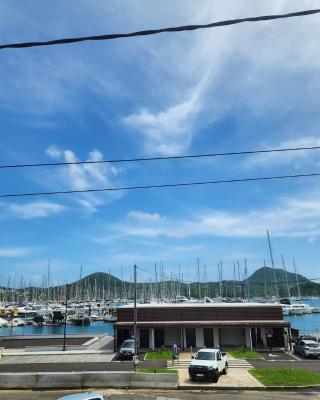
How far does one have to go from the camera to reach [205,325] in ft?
165

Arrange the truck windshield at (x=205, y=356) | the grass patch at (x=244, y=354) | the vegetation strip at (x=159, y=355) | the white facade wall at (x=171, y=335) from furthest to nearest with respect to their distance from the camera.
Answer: the white facade wall at (x=171, y=335) → the vegetation strip at (x=159, y=355) → the grass patch at (x=244, y=354) → the truck windshield at (x=205, y=356)

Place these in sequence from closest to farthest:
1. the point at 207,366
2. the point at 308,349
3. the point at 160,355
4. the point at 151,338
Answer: the point at 207,366, the point at 308,349, the point at 160,355, the point at 151,338

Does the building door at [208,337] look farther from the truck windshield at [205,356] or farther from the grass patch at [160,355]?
the truck windshield at [205,356]

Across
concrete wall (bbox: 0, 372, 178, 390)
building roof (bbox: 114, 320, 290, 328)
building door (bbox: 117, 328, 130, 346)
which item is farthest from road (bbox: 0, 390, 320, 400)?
building door (bbox: 117, 328, 130, 346)

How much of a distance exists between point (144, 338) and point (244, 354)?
12.9 meters

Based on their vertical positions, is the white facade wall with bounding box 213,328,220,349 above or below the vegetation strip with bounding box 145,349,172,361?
above

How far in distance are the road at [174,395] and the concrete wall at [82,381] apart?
902 millimetres

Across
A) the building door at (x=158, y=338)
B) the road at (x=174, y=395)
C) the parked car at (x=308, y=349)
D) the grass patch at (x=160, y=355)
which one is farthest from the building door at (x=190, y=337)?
the road at (x=174, y=395)

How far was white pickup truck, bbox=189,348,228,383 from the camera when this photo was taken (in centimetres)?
2766

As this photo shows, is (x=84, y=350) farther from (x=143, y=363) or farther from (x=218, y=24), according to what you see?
(x=218, y=24)

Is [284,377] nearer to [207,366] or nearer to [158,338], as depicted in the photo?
[207,366]

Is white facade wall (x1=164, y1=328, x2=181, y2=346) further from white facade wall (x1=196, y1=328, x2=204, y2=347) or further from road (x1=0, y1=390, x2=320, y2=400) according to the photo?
road (x1=0, y1=390, x2=320, y2=400)

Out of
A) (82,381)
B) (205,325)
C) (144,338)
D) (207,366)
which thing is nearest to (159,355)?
(144,338)

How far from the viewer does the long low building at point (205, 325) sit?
50031mm
